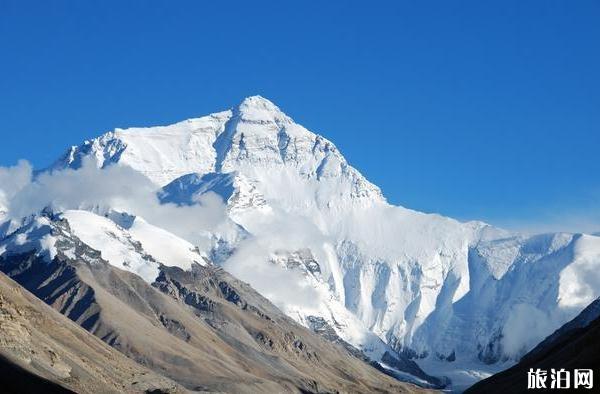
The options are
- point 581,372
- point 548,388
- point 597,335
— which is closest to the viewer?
point 581,372

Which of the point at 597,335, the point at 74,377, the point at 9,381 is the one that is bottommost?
the point at 9,381

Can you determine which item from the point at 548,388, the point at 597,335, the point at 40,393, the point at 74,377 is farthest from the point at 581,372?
the point at 74,377

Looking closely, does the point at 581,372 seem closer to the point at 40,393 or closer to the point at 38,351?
the point at 40,393

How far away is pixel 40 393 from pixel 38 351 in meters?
40.5

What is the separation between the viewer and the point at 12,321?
193125 millimetres

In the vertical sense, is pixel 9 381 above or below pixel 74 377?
below

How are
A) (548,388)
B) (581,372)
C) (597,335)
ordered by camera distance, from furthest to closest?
1. (597,335)
2. (548,388)
3. (581,372)

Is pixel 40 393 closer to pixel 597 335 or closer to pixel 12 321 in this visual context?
pixel 12 321

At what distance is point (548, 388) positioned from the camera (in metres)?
170

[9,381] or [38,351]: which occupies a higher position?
[38,351]

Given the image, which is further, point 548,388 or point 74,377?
point 74,377

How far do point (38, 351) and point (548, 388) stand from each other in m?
83.3

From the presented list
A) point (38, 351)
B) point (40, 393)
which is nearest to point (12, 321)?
point (38, 351)

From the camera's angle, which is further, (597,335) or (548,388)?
(597,335)
